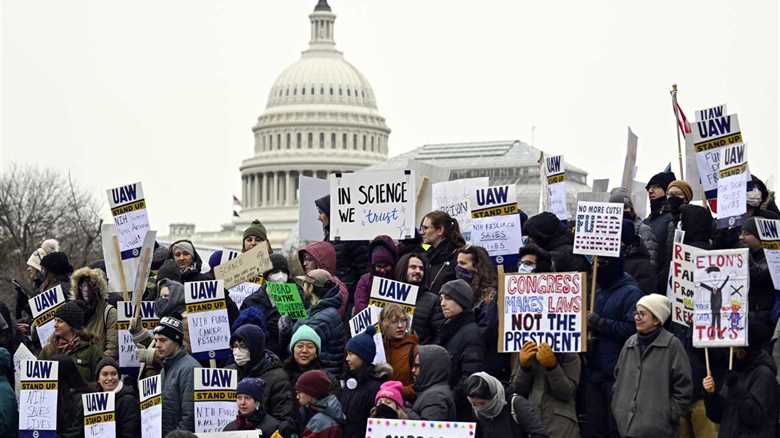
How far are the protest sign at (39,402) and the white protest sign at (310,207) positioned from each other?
196 inches

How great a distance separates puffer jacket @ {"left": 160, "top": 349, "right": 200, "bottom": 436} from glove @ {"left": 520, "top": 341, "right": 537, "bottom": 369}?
257cm

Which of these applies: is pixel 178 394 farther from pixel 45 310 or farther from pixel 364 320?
pixel 45 310

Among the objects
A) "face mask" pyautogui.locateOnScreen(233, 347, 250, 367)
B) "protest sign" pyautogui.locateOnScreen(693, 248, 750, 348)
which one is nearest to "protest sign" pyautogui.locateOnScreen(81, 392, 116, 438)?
"face mask" pyautogui.locateOnScreen(233, 347, 250, 367)

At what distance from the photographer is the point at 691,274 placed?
678 inches

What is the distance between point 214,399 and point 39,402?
1.48 m

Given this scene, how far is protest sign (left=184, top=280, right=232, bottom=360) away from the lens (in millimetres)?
18766

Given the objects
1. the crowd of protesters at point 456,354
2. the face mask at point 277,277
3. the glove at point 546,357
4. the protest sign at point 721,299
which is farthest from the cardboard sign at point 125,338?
the protest sign at point 721,299

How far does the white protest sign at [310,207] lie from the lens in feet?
75.4

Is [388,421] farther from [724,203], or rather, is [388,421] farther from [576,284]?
[724,203]

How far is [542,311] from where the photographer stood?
17.1 metres

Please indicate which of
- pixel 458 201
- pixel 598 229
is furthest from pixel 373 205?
pixel 598 229

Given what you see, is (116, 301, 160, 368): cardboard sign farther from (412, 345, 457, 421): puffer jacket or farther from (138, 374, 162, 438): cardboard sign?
(412, 345, 457, 421): puffer jacket

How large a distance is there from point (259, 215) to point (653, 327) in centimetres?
15323

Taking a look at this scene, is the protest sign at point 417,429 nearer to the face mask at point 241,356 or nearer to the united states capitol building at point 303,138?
the face mask at point 241,356
